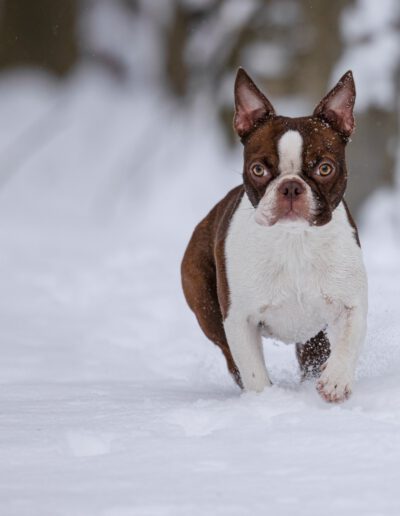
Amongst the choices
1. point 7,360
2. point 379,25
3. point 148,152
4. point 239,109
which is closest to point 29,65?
point 148,152

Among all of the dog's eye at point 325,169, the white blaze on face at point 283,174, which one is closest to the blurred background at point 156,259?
the white blaze on face at point 283,174

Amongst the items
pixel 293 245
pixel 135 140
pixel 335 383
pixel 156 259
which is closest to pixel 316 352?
pixel 293 245

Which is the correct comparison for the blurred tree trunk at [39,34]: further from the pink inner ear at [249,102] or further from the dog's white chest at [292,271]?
the dog's white chest at [292,271]

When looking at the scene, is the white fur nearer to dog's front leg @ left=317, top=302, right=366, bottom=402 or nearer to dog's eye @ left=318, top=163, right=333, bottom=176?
dog's front leg @ left=317, top=302, right=366, bottom=402

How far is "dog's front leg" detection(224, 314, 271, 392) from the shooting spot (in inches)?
198

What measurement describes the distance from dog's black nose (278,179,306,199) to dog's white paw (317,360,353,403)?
2.38 ft

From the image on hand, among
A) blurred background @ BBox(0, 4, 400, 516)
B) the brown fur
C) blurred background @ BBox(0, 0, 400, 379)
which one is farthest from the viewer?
blurred background @ BBox(0, 0, 400, 379)

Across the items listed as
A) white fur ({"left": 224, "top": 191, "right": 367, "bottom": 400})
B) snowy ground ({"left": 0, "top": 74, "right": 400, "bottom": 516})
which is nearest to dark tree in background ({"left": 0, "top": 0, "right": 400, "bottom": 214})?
snowy ground ({"left": 0, "top": 74, "right": 400, "bottom": 516})

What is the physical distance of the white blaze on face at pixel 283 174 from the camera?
4.61 meters

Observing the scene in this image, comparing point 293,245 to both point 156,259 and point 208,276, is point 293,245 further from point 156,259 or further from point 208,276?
point 156,259

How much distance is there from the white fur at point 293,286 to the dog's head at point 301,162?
0.18 metres

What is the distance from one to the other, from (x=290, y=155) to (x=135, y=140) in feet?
47.6

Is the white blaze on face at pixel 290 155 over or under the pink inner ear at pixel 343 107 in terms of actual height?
under

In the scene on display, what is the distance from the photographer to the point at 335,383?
4.63 meters
